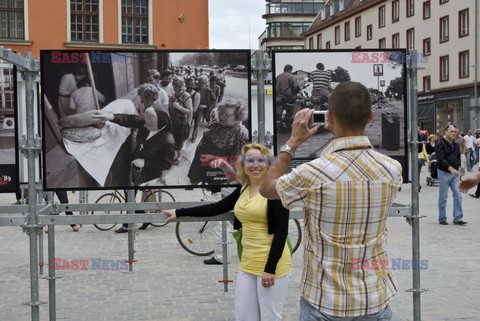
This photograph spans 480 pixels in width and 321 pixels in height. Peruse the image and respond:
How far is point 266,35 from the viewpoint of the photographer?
316ft

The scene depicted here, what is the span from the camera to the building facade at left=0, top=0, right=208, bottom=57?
118 feet

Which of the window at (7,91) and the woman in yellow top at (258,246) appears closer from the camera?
the woman in yellow top at (258,246)

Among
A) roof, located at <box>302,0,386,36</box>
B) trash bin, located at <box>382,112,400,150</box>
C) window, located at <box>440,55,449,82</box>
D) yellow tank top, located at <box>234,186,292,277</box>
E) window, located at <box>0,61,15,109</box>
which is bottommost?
yellow tank top, located at <box>234,186,292,277</box>

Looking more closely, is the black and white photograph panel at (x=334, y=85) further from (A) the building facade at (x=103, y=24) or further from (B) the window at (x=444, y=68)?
(B) the window at (x=444, y=68)

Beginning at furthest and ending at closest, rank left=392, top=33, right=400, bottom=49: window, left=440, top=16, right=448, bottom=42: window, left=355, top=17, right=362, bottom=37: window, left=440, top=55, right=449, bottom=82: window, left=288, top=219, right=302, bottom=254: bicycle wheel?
left=355, top=17, right=362, bottom=37: window
left=392, top=33, right=400, bottom=49: window
left=440, top=55, right=449, bottom=82: window
left=440, top=16, right=448, bottom=42: window
left=288, top=219, right=302, bottom=254: bicycle wheel

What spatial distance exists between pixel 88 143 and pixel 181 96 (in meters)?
0.84

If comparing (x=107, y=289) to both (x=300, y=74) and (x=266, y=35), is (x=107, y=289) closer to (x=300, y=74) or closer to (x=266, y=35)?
(x=300, y=74)

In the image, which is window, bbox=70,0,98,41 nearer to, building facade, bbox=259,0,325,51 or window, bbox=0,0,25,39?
window, bbox=0,0,25,39

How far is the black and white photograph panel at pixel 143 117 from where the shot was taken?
18.6ft

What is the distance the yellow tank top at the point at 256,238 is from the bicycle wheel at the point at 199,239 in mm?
5297

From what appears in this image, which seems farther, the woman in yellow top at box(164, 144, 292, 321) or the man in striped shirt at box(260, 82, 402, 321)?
the woman in yellow top at box(164, 144, 292, 321)

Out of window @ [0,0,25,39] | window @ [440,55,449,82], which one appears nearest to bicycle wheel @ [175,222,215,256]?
window @ [0,0,25,39]

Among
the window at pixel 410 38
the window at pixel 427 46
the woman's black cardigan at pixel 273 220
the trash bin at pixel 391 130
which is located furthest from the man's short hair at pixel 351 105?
the window at pixel 410 38

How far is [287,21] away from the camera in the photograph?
93.3 m
